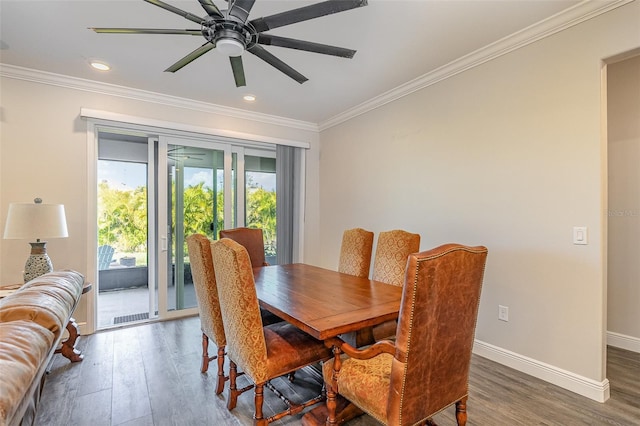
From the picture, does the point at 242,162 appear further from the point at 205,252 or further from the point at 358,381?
the point at 358,381

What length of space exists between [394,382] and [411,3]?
86.6 inches

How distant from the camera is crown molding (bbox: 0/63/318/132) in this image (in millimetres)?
3008

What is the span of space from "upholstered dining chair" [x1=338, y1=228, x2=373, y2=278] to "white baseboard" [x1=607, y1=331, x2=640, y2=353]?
92.1 inches

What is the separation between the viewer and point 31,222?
254 centimetres

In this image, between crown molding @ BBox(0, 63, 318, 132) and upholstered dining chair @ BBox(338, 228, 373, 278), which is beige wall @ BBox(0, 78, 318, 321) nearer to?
crown molding @ BBox(0, 63, 318, 132)

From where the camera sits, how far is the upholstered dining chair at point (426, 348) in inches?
48.8

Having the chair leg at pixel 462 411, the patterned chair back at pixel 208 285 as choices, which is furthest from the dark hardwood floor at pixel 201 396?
the patterned chair back at pixel 208 285

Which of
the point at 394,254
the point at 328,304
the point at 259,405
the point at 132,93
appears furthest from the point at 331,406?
the point at 132,93

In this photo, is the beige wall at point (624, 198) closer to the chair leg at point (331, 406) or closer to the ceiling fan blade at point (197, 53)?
the chair leg at point (331, 406)

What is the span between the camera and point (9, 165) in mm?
2975

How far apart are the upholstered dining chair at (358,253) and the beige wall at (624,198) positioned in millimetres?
2246

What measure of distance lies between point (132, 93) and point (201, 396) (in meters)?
3.16

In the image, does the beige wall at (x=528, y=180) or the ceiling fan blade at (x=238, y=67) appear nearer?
the ceiling fan blade at (x=238, y=67)

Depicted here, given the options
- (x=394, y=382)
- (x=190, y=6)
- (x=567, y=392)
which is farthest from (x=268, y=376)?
(x=190, y=6)
